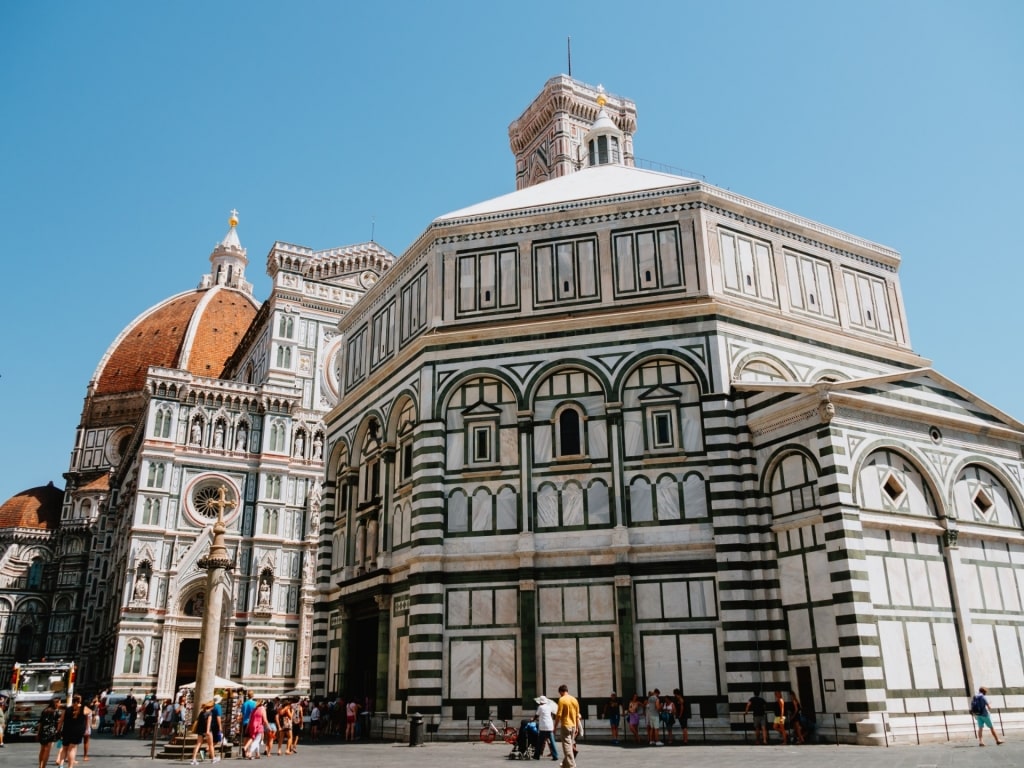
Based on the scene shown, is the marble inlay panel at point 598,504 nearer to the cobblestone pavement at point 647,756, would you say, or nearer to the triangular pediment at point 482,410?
the triangular pediment at point 482,410

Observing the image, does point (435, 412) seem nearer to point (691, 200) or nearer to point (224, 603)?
point (691, 200)

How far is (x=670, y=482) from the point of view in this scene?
22844 millimetres

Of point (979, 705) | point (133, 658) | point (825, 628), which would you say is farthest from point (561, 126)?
point (979, 705)

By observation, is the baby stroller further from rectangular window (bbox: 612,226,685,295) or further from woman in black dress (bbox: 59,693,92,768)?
rectangular window (bbox: 612,226,685,295)

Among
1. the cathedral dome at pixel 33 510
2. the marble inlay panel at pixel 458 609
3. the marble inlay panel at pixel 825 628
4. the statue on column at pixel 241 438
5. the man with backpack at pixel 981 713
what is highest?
the cathedral dome at pixel 33 510

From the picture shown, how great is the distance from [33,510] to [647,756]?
80.0 meters

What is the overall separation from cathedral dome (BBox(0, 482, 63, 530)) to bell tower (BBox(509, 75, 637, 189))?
52.8 meters

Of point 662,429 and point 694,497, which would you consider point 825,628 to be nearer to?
point 694,497

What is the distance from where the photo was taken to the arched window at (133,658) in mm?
45375

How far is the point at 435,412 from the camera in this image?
2491 centimetres

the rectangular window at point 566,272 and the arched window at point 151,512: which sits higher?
the rectangular window at point 566,272

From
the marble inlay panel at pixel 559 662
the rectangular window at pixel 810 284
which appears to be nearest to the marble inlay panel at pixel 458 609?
the marble inlay panel at pixel 559 662

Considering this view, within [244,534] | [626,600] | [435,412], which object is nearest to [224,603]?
[244,534]

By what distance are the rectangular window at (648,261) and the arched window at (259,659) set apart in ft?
108
